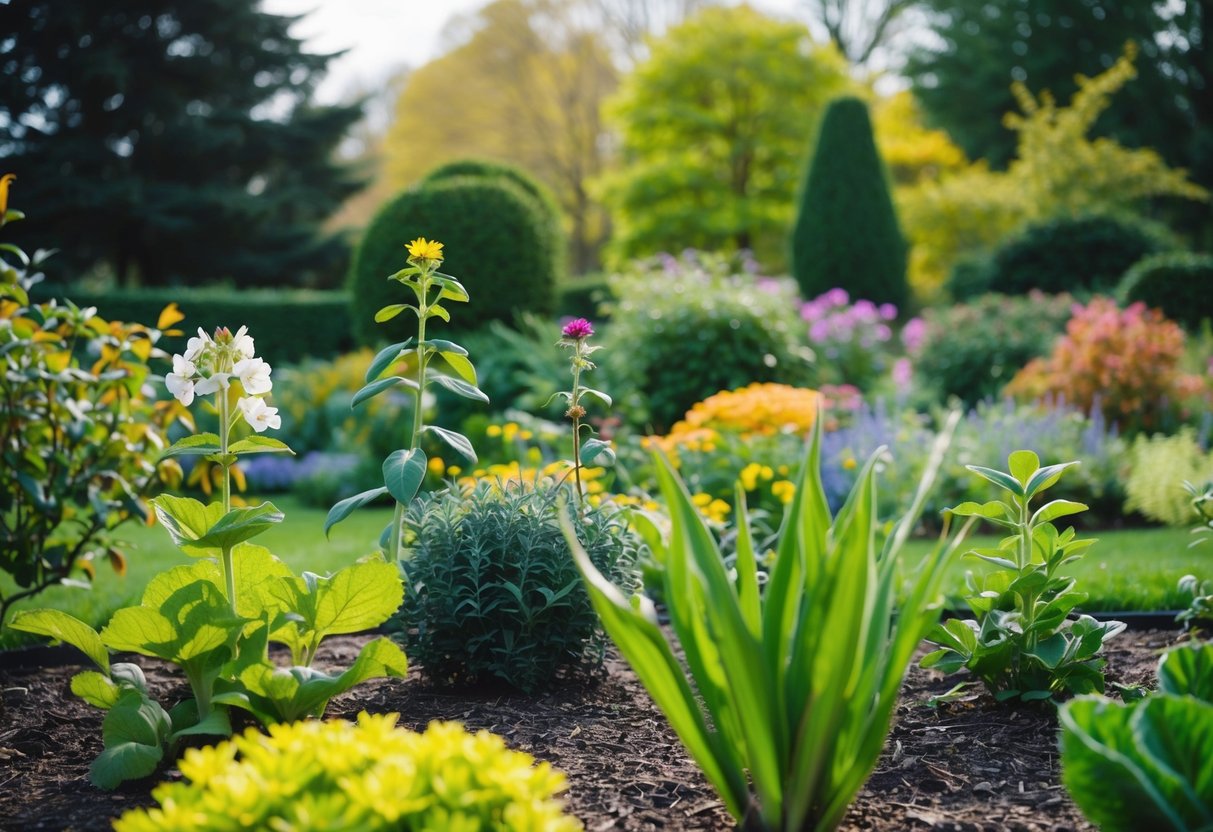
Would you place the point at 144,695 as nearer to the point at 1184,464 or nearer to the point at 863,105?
the point at 1184,464

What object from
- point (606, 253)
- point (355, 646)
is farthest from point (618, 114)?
point (355, 646)

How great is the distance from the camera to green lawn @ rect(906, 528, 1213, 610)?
125 inches

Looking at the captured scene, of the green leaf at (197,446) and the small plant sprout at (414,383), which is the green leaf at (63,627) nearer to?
the green leaf at (197,446)

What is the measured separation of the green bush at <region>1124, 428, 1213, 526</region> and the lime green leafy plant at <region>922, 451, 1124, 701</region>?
3050 mm

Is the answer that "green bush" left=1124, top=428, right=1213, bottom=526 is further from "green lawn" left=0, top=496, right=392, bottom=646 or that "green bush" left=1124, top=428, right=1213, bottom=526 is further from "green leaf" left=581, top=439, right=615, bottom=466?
"green lawn" left=0, top=496, right=392, bottom=646

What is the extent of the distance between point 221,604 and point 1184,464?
16.1 feet

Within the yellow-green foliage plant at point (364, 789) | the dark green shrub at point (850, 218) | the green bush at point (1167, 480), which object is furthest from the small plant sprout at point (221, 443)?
the dark green shrub at point (850, 218)

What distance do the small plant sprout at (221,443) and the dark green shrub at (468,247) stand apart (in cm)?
640

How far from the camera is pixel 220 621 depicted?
1.80m

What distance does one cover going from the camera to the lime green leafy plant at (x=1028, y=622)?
205 cm

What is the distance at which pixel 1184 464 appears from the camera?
492cm

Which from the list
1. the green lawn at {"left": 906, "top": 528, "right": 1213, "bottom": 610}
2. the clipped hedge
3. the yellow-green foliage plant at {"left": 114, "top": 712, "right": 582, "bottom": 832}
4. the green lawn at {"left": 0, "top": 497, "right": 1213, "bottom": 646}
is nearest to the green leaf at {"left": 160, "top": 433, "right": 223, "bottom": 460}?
the yellow-green foliage plant at {"left": 114, "top": 712, "right": 582, "bottom": 832}

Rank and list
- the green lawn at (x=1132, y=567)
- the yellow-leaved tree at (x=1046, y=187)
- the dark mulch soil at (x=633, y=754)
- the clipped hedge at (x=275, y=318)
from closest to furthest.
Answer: the dark mulch soil at (x=633, y=754) < the green lawn at (x=1132, y=567) < the clipped hedge at (x=275, y=318) < the yellow-leaved tree at (x=1046, y=187)

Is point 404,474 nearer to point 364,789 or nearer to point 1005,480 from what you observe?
point 364,789
